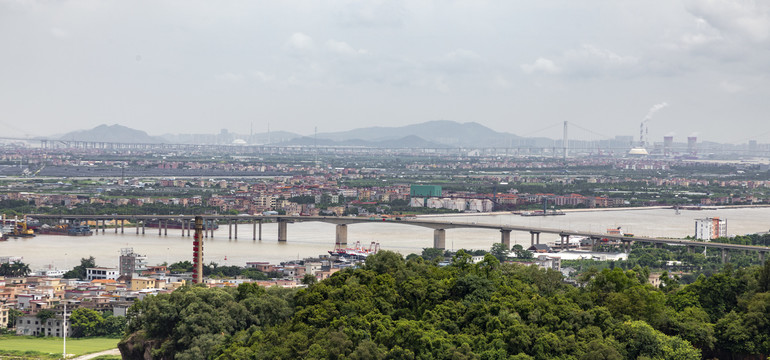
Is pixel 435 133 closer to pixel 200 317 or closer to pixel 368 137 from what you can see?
pixel 368 137

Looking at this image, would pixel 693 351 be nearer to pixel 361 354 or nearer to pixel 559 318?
pixel 559 318

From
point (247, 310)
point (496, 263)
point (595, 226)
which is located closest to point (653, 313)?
point (496, 263)

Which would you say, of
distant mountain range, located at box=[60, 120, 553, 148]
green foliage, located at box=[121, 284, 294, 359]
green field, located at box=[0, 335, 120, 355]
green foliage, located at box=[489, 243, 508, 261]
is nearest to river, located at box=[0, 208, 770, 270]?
green foliage, located at box=[489, 243, 508, 261]

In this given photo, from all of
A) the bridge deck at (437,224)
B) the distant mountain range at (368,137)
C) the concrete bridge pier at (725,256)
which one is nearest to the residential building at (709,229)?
the bridge deck at (437,224)

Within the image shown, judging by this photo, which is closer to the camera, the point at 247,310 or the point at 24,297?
the point at 247,310

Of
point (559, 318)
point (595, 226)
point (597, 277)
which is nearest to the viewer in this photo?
point (559, 318)

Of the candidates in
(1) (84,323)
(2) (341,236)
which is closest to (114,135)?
(2) (341,236)
